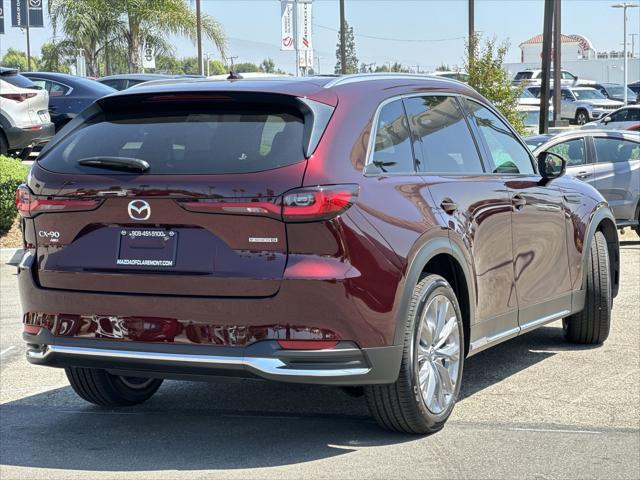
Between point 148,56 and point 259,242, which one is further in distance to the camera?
point 148,56

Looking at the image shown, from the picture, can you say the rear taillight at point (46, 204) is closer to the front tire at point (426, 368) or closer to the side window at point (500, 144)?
the front tire at point (426, 368)

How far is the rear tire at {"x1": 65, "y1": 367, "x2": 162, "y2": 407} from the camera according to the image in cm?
637

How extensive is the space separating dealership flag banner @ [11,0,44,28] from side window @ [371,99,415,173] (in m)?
48.0

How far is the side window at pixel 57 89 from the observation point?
2194 cm

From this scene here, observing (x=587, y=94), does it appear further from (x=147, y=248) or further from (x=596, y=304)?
(x=147, y=248)

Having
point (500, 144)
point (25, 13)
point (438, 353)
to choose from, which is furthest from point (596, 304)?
point (25, 13)

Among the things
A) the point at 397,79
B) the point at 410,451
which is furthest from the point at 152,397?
the point at 397,79

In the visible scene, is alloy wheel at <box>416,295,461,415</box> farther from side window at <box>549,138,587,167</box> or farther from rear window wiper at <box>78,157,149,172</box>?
side window at <box>549,138,587,167</box>

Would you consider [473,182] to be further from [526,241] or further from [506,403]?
[506,403]

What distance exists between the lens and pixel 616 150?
1616 cm

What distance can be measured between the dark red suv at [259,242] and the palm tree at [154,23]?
Answer: 4143cm

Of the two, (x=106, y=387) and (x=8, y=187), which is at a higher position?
(x=8, y=187)

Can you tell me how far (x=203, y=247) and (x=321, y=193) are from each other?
585 millimetres

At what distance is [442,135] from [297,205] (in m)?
1.50
